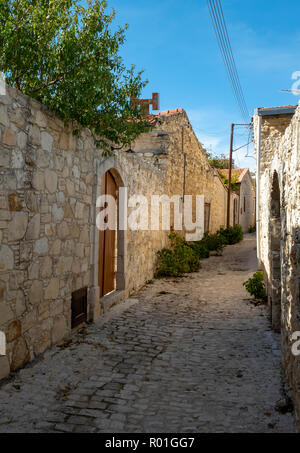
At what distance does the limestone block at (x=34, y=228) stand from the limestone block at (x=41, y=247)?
9cm

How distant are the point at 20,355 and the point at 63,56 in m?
3.18

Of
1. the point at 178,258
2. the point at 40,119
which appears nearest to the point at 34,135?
the point at 40,119

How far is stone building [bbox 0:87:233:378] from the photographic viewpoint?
320cm

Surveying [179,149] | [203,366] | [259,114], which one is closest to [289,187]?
[203,366]

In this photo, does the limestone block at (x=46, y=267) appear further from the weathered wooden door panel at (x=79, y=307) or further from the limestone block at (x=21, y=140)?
the limestone block at (x=21, y=140)

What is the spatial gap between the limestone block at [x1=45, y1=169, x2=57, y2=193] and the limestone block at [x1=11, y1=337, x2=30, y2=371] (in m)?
1.63

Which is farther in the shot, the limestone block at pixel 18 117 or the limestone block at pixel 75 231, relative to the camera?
the limestone block at pixel 75 231

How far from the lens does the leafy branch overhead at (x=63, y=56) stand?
356 centimetres

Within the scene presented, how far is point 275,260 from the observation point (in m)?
4.62

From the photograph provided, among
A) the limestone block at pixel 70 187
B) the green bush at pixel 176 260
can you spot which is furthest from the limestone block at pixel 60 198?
the green bush at pixel 176 260
